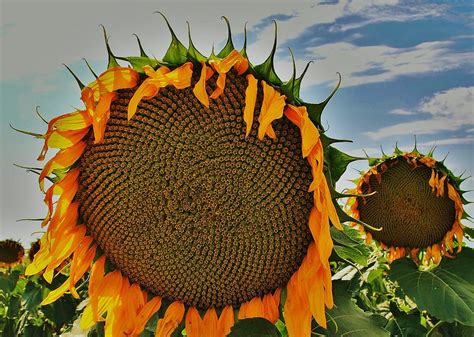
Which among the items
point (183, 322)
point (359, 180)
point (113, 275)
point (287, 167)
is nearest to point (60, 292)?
point (113, 275)

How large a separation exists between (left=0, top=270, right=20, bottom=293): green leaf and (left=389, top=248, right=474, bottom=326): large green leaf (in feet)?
13.6

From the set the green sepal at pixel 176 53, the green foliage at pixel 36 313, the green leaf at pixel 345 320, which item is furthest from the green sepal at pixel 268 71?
the green foliage at pixel 36 313

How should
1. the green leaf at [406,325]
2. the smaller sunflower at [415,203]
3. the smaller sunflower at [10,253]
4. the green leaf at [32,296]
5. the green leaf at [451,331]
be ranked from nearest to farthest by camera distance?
the green leaf at [451,331] < the green leaf at [406,325] < the smaller sunflower at [415,203] < the green leaf at [32,296] < the smaller sunflower at [10,253]

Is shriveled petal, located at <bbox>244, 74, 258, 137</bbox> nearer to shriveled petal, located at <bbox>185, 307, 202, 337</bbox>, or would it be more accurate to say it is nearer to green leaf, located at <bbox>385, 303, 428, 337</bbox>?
shriveled petal, located at <bbox>185, 307, 202, 337</bbox>

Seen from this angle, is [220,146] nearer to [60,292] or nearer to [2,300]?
[60,292]

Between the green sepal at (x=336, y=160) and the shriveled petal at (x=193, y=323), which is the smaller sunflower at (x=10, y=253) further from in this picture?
the green sepal at (x=336, y=160)

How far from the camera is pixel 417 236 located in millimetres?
4285

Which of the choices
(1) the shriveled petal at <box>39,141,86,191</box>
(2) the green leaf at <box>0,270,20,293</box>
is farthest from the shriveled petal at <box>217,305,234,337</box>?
(2) the green leaf at <box>0,270,20,293</box>

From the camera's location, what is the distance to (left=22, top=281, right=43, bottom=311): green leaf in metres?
4.96

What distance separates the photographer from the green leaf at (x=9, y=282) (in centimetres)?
625

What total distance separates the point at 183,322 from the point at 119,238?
42 cm

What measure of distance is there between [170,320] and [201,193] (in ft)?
1.79

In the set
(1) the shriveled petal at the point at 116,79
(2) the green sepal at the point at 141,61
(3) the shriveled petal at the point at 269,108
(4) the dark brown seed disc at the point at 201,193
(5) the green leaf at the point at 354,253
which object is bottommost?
(5) the green leaf at the point at 354,253

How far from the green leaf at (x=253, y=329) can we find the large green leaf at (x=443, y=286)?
3.34 feet
